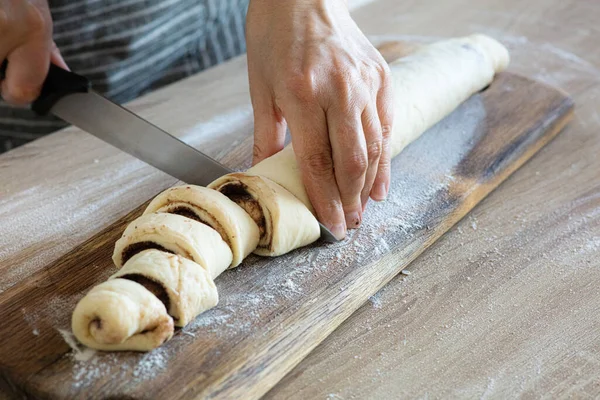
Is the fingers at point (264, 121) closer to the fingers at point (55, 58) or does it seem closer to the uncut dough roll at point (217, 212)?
→ the uncut dough roll at point (217, 212)

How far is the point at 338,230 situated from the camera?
4.67 feet

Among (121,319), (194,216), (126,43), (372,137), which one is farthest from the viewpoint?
(126,43)

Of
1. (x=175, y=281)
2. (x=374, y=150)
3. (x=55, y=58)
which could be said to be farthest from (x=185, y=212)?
(x=55, y=58)

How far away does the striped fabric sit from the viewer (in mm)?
2053

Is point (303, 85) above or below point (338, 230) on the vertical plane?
above

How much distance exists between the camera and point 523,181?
1.79 metres

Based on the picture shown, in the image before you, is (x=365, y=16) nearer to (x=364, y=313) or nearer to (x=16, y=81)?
(x=16, y=81)

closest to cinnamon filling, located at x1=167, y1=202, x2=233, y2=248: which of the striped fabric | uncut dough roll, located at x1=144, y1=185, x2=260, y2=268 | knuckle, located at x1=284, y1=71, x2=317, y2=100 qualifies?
uncut dough roll, located at x1=144, y1=185, x2=260, y2=268

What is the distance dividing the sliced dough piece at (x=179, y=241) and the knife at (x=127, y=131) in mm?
273

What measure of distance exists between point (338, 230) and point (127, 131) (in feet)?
1.92

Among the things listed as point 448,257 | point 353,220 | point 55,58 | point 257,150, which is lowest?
point 448,257

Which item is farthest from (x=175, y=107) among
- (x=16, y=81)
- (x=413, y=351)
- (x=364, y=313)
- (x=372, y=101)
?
(x=413, y=351)

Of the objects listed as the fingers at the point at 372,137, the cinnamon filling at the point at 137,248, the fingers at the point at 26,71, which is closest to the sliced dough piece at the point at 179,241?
the cinnamon filling at the point at 137,248

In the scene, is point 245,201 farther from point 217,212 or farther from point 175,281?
point 175,281
